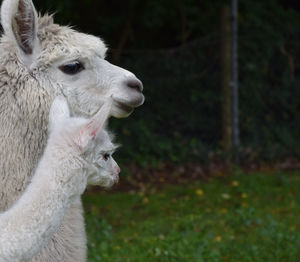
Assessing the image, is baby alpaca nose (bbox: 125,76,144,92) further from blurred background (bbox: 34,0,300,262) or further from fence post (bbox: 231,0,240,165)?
fence post (bbox: 231,0,240,165)

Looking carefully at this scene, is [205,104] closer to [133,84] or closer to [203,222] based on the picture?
[203,222]

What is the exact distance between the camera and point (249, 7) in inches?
367

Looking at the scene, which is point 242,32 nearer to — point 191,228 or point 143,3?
point 143,3

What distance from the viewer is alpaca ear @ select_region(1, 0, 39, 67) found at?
2.99 meters

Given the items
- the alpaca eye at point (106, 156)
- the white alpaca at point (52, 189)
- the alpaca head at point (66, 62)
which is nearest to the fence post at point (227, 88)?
the alpaca head at point (66, 62)

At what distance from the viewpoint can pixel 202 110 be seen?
889cm

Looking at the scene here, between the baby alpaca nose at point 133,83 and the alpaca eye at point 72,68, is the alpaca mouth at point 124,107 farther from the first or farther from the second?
the alpaca eye at point 72,68

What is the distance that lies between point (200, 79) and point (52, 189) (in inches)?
262

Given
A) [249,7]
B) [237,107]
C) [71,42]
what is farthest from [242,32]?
[71,42]

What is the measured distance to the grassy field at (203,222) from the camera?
4.83 metres

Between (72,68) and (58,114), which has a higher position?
(58,114)

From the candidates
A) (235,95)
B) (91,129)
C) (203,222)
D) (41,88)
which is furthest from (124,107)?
(235,95)

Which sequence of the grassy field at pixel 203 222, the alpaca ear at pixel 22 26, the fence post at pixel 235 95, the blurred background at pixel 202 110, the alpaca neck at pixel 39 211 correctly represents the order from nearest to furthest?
the alpaca neck at pixel 39 211 → the alpaca ear at pixel 22 26 → the grassy field at pixel 203 222 → the blurred background at pixel 202 110 → the fence post at pixel 235 95

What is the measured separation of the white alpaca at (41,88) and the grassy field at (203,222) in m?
1.65
